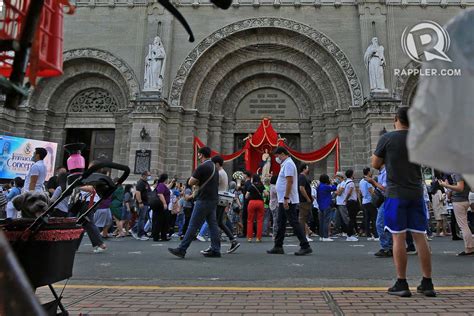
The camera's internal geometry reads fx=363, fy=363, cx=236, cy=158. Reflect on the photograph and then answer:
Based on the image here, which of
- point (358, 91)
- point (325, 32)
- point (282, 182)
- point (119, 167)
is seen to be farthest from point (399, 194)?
point (325, 32)

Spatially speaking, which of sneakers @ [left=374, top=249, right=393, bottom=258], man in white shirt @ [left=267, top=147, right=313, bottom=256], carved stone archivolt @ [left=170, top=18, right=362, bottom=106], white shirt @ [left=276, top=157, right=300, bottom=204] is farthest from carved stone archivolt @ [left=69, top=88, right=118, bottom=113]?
sneakers @ [left=374, top=249, right=393, bottom=258]

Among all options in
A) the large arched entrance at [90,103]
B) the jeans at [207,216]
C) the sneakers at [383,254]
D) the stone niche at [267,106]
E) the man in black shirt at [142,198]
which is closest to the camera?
the jeans at [207,216]

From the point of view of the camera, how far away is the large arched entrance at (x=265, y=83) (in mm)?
17781

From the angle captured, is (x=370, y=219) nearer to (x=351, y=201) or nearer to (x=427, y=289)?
(x=351, y=201)

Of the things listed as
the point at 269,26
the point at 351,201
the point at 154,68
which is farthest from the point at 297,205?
the point at 269,26

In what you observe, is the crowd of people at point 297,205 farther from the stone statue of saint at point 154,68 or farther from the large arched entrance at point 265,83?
the large arched entrance at point 265,83

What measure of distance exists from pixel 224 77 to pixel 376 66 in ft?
24.2

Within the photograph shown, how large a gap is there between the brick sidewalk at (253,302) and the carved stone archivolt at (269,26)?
47.7 ft

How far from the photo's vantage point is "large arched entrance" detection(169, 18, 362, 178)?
17781mm

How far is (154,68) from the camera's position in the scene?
669 inches

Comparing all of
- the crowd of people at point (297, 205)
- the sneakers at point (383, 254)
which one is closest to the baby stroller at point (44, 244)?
the crowd of people at point (297, 205)

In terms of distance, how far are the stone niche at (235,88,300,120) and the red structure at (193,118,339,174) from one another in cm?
156

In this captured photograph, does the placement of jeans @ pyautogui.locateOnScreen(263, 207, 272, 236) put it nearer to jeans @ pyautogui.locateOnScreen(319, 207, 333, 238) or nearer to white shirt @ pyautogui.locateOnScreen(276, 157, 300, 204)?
jeans @ pyautogui.locateOnScreen(319, 207, 333, 238)

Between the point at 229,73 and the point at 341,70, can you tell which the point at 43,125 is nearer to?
the point at 229,73
